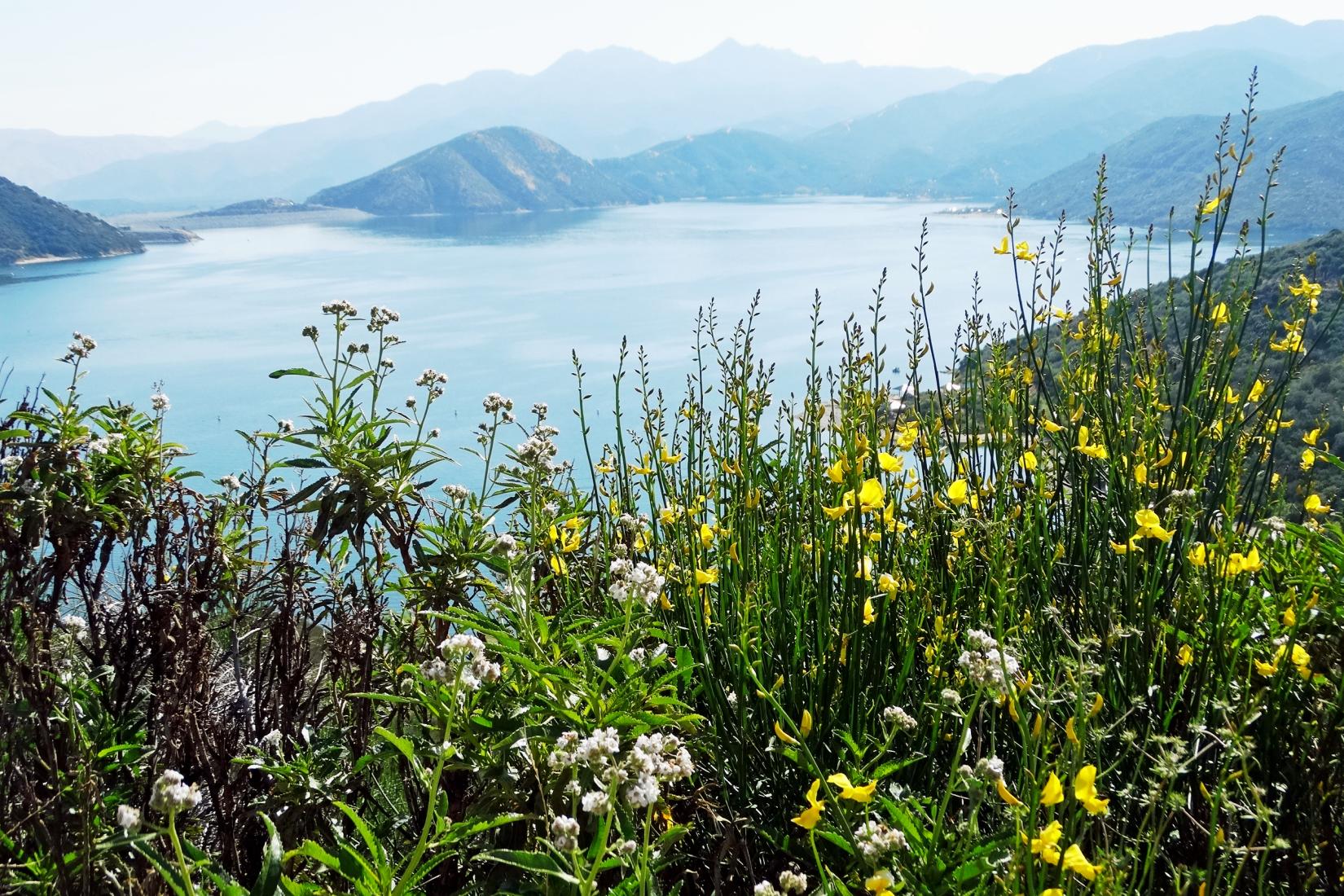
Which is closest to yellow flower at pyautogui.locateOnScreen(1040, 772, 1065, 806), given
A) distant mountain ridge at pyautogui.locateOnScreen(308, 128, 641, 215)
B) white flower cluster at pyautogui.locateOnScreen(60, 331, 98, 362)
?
white flower cluster at pyautogui.locateOnScreen(60, 331, 98, 362)

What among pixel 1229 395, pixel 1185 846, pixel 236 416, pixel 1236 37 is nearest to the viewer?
pixel 1185 846

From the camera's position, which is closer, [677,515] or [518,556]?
[518,556]

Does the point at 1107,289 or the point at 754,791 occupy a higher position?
the point at 1107,289

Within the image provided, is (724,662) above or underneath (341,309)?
underneath

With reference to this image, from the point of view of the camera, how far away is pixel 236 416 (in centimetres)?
1972

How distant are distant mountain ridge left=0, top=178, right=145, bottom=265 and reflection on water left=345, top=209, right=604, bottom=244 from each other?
2210cm

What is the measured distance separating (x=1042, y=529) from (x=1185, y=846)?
0.56m

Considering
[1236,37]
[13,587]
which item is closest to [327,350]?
[13,587]

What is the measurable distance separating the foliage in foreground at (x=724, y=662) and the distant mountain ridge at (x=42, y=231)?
5079cm

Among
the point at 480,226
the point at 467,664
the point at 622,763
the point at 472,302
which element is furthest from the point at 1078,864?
the point at 480,226

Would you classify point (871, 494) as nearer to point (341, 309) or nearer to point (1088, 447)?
point (1088, 447)

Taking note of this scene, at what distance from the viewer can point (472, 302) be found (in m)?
35.2

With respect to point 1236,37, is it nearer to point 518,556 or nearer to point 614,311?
point 614,311

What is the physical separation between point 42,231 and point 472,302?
998 inches
